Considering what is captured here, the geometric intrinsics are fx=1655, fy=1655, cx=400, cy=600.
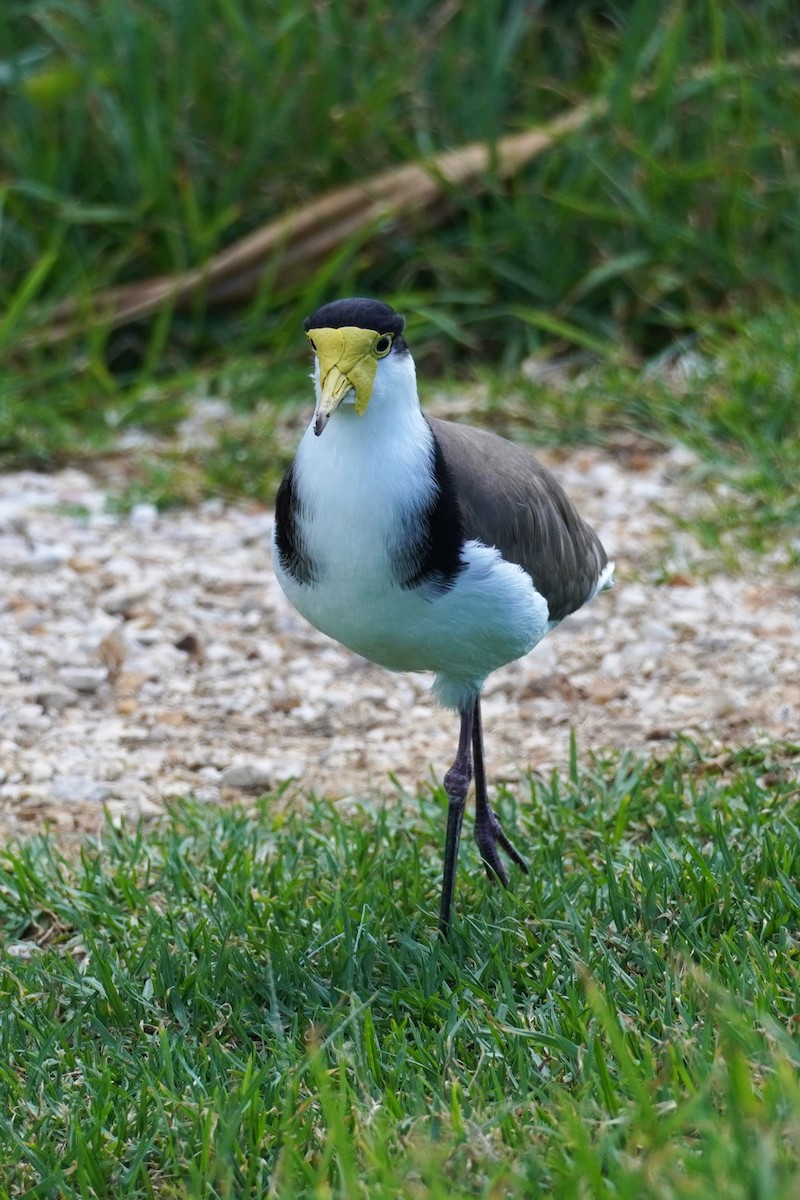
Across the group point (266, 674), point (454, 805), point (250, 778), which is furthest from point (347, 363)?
point (266, 674)

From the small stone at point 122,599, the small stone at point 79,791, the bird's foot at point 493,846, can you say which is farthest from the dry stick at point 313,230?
the bird's foot at point 493,846

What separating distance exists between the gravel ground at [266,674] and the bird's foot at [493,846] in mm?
606

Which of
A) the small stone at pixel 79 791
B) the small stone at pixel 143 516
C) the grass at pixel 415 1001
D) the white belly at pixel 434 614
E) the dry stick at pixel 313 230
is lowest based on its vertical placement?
the grass at pixel 415 1001

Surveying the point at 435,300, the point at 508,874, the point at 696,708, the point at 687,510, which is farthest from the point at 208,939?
the point at 435,300

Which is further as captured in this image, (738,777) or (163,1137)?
(738,777)

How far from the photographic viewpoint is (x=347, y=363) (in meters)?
3.08

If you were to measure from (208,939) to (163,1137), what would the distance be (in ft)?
2.02

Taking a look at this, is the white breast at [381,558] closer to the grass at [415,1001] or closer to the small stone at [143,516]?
the grass at [415,1001]

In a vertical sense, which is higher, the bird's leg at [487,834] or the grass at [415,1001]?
the bird's leg at [487,834]

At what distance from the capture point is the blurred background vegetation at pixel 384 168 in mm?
6801

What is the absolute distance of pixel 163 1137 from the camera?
2887 mm

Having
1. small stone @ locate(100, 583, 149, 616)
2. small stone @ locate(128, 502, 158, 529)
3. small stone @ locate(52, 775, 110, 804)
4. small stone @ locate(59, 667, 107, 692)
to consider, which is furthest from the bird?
small stone @ locate(128, 502, 158, 529)

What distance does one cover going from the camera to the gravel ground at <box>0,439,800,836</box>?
177 inches

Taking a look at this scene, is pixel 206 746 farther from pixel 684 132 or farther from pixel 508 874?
pixel 684 132
